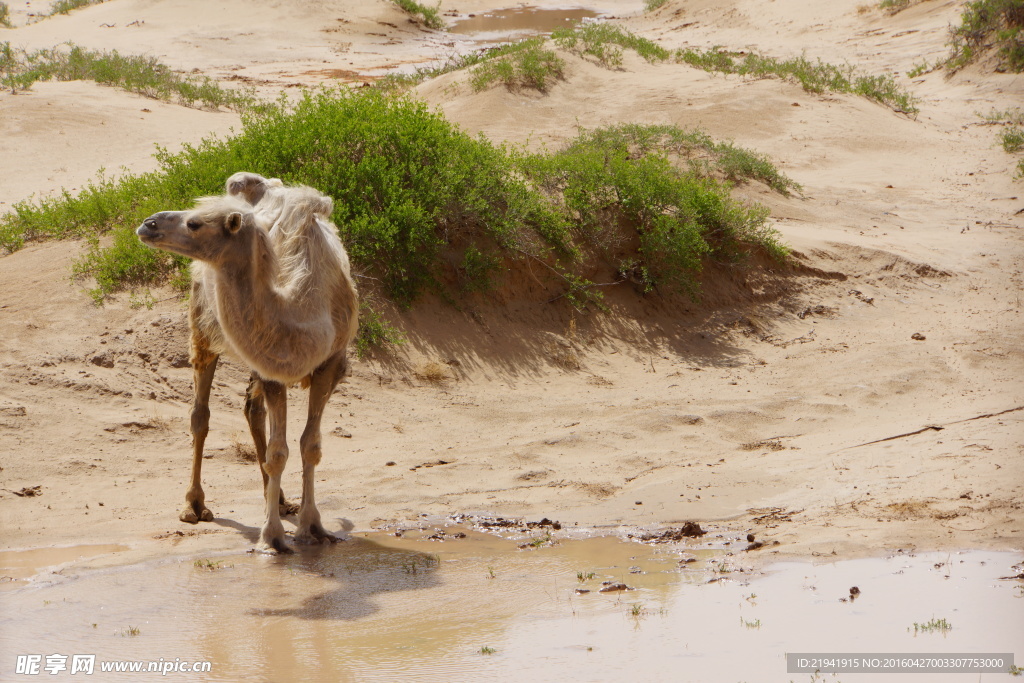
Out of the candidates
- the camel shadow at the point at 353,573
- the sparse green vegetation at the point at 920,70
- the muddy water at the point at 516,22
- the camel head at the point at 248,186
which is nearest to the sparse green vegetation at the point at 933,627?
the camel shadow at the point at 353,573

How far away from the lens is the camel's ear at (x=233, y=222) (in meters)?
5.47

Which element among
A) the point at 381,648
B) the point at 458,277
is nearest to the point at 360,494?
the point at 381,648

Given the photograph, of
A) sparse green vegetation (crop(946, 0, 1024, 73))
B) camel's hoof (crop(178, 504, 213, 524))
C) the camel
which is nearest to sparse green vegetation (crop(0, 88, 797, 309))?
the camel

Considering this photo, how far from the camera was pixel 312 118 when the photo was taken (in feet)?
32.9

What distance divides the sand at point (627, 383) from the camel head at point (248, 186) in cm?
213

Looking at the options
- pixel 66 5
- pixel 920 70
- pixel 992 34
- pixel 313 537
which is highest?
pixel 992 34

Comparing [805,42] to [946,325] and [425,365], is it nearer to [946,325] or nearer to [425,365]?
[946,325]

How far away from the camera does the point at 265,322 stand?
18.3 feet

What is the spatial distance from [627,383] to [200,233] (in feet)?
17.6

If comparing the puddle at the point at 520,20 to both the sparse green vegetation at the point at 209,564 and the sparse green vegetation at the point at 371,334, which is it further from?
the sparse green vegetation at the point at 209,564

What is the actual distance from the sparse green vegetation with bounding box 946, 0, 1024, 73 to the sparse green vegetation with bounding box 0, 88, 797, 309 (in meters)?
12.1

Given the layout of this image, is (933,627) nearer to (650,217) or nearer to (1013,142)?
(650,217)

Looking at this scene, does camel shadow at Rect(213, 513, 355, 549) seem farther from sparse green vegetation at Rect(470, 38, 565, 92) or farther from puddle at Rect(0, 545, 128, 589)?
sparse green vegetation at Rect(470, 38, 565, 92)

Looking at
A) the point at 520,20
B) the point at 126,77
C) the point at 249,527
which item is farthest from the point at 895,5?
the point at 249,527
